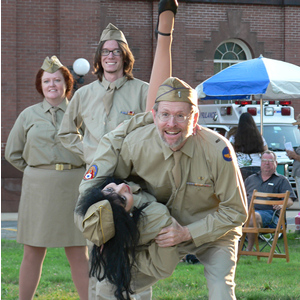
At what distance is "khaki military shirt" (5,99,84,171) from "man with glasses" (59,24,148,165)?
57 cm

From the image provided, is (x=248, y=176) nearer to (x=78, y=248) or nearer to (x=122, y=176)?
(x=78, y=248)

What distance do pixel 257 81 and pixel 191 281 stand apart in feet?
12.9

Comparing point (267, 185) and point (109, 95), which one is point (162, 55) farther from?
point (267, 185)

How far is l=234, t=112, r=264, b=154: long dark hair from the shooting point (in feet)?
32.1

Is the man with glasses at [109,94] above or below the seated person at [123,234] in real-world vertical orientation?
above

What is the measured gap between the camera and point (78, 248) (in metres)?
5.96

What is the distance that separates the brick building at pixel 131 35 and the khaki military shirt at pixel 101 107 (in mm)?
11801

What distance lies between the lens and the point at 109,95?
533 centimetres

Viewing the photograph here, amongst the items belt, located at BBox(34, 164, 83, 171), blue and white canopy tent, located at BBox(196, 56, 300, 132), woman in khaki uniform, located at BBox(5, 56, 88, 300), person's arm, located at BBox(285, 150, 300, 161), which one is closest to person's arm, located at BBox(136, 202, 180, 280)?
woman in khaki uniform, located at BBox(5, 56, 88, 300)

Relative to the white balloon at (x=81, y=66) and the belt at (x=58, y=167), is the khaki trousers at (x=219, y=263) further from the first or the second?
the white balloon at (x=81, y=66)

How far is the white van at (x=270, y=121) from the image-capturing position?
16141 mm

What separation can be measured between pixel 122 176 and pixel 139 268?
1.88 ft

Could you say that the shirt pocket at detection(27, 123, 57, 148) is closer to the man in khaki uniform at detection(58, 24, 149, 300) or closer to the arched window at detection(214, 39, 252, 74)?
the man in khaki uniform at detection(58, 24, 149, 300)

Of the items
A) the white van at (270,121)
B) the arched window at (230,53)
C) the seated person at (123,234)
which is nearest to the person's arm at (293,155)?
the white van at (270,121)
